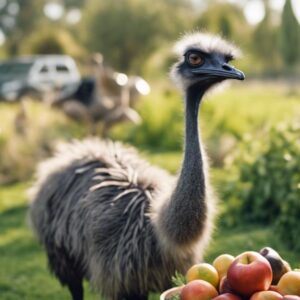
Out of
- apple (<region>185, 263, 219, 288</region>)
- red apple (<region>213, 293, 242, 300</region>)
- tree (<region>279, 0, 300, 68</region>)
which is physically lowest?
red apple (<region>213, 293, 242, 300</region>)

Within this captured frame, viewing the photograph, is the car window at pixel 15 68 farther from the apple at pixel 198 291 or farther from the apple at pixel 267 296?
the apple at pixel 267 296

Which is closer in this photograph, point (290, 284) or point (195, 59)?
point (290, 284)

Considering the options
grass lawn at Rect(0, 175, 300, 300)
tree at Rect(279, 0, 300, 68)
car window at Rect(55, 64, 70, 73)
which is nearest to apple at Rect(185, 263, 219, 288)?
grass lawn at Rect(0, 175, 300, 300)

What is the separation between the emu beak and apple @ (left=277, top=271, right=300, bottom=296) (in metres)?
1.07

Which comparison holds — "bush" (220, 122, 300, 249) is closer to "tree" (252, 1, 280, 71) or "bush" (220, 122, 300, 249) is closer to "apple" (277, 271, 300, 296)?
"apple" (277, 271, 300, 296)

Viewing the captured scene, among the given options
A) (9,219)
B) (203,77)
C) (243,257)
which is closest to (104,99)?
(9,219)

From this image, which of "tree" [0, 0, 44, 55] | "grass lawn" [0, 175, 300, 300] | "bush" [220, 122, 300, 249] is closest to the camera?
"grass lawn" [0, 175, 300, 300]

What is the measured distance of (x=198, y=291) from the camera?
9.49 feet

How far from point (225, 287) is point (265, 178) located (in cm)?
465

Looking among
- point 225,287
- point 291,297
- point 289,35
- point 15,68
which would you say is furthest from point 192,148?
point 289,35

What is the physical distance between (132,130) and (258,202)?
6.55m

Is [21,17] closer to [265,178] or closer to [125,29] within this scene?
[125,29]

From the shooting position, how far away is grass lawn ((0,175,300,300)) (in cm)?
561

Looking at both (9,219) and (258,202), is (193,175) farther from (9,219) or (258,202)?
(9,219)
